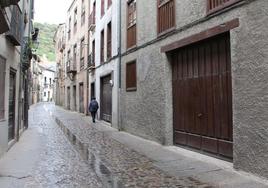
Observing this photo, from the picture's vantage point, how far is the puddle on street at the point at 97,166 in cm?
653

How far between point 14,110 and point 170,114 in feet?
16.3

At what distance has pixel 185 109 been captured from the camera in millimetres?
Result: 9992

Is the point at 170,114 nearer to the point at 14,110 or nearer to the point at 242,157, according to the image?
the point at 242,157

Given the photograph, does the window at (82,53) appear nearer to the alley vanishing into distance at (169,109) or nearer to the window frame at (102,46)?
the window frame at (102,46)

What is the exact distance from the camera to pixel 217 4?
26.6ft

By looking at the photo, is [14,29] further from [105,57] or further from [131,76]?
[105,57]

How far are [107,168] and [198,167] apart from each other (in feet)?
6.39

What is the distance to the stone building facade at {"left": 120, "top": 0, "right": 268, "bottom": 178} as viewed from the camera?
22.2 feet

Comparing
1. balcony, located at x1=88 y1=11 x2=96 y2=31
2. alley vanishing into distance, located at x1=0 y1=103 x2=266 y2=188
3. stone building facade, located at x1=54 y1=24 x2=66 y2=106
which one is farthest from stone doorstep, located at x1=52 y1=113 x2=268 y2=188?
stone building facade, located at x1=54 y1=24 x2=66 y2=106

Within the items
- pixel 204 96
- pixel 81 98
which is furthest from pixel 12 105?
pixel 81 98

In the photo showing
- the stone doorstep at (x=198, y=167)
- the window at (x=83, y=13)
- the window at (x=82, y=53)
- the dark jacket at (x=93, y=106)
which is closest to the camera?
the stone doorstep at (x=198, y=167)

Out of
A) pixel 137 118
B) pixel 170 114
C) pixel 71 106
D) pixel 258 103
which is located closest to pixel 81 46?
pixel 71 106

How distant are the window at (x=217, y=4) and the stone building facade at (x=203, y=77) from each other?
23 millimetres

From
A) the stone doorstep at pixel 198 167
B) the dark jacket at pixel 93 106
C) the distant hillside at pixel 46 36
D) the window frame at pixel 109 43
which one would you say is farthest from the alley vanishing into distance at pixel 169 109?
the distant hillside at pixel 46 36
